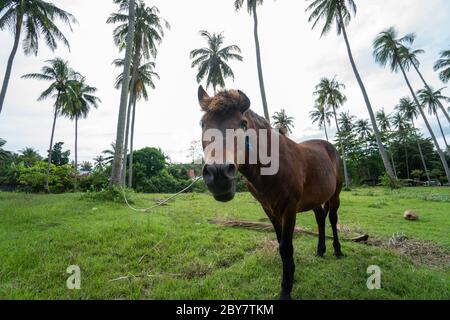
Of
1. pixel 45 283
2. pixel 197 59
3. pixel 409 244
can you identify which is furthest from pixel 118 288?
pixel 197 59

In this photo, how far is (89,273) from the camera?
10.7 feet

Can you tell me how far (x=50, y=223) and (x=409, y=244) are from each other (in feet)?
28.2

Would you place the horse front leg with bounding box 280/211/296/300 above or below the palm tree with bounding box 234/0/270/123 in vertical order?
below

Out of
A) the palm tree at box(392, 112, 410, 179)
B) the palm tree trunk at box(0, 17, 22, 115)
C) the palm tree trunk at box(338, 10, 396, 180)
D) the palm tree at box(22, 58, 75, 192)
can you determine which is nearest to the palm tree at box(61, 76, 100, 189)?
the palm tree at box(22, 58, 75, 192)

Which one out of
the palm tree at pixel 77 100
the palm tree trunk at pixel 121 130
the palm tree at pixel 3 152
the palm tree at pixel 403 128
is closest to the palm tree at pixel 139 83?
the palm tree at pixel 77 100

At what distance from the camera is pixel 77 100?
2577 centimetres

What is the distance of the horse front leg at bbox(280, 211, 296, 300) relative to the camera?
260 cm

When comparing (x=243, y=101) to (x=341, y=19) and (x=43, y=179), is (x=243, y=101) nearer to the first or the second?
(x=341, y=19)

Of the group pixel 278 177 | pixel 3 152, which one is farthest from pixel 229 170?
pixel 3 152

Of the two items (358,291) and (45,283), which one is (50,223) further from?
(358,291)

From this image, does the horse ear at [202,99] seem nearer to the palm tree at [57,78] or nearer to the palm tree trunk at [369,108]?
the palm tree trunk at [369,108]

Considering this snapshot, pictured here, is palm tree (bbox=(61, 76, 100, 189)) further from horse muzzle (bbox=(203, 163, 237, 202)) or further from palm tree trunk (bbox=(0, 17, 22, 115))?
horse muzzle (bbox=(203, 163, 237, 202))

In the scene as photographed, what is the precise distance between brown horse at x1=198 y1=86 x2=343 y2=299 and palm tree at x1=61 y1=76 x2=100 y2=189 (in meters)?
28.2

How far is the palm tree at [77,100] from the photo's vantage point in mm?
24875
